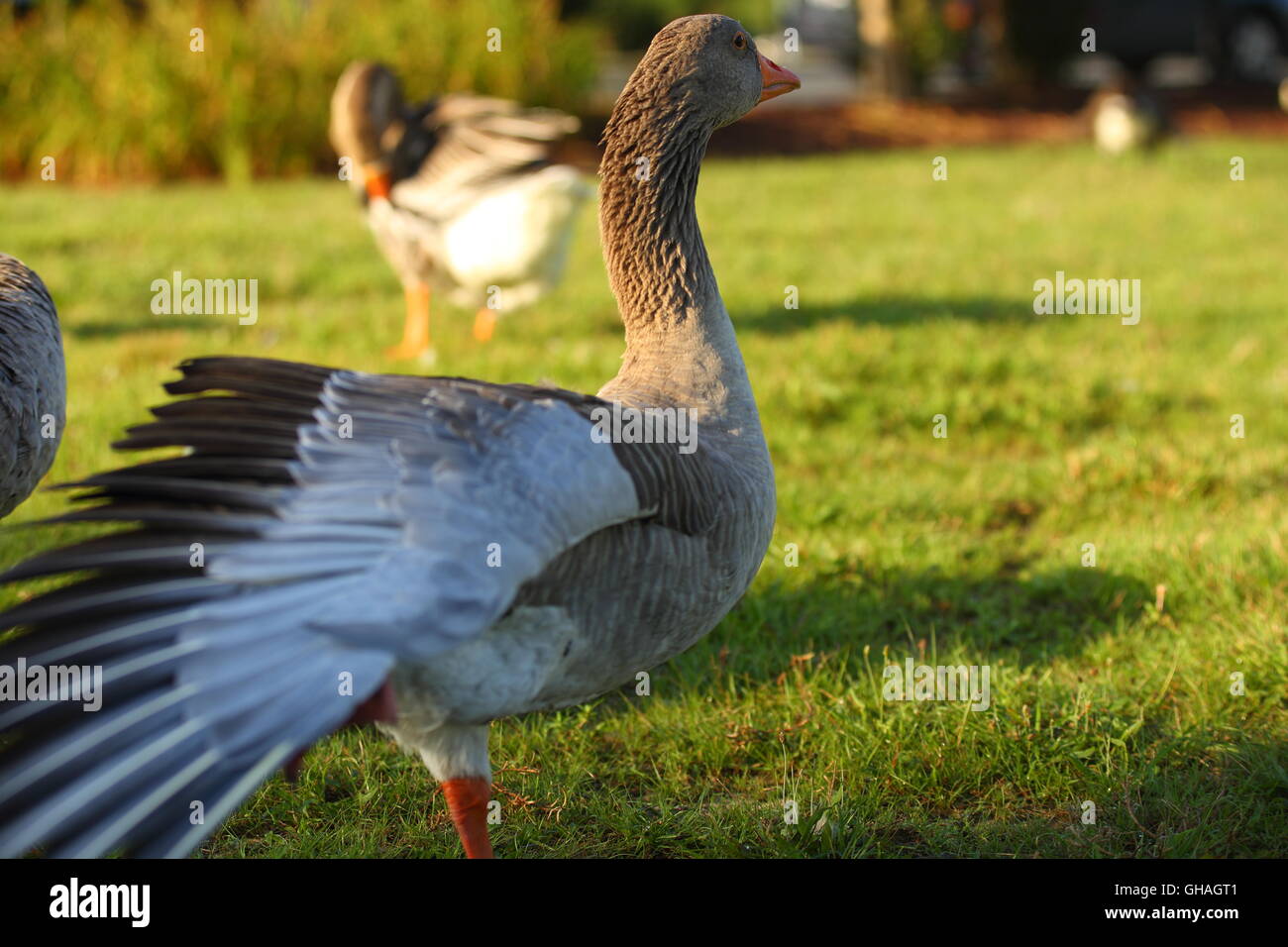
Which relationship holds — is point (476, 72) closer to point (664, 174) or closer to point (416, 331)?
point (416, 331)

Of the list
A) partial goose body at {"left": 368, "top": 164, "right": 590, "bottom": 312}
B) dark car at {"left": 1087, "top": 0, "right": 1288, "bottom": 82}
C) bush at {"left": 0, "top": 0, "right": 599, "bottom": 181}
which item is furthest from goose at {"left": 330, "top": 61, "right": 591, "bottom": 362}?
dark car at {"left": 1087, "top": 0, "right": 1288, "bottom": 82}

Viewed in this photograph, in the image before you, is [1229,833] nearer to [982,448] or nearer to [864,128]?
[982,448]

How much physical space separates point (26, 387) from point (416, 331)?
4246 mm

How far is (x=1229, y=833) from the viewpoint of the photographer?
11.5 ft

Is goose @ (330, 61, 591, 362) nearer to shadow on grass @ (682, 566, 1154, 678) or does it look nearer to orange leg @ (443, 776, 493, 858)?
shadow on grass @ (682, 566, 1154, 678)

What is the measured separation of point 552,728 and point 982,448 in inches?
131

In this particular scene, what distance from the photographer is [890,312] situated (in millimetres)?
8680

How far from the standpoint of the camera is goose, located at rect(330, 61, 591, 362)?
26.2 feet

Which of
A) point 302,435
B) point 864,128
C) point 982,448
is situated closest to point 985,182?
point 864,128

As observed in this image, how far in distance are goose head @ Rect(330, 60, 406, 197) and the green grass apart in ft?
3.37

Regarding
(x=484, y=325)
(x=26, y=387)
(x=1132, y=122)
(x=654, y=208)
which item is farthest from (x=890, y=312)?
(x=1132, y=122)

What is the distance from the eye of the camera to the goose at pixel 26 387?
3768mm

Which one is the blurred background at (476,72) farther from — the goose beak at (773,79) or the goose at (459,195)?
→ the goose beak at (773,79)

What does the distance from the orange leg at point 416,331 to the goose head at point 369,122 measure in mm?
792
